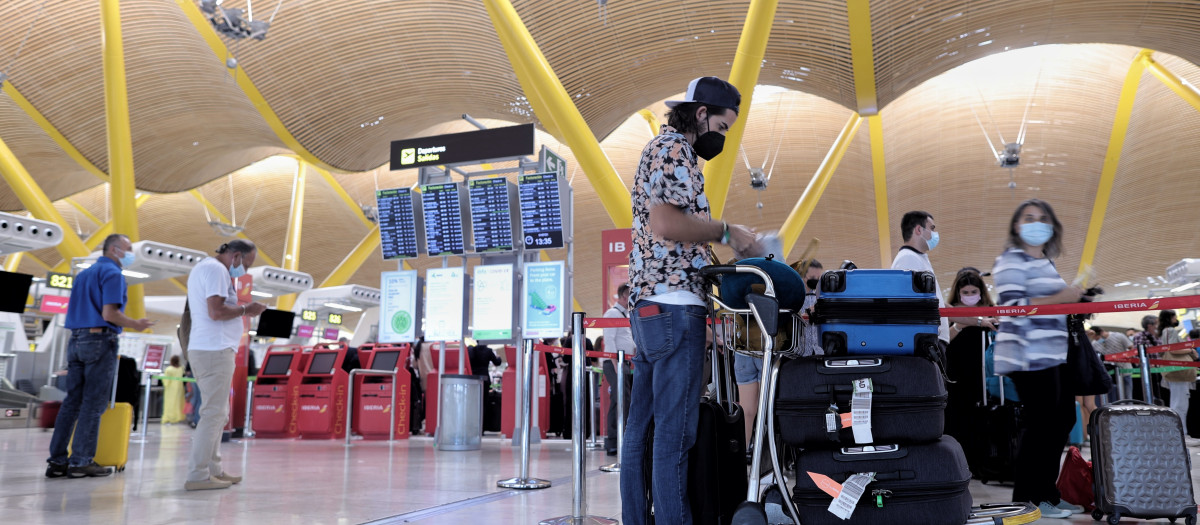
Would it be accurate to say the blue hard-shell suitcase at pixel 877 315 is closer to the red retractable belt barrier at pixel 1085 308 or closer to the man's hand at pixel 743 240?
the man's hand at pixel 743 240

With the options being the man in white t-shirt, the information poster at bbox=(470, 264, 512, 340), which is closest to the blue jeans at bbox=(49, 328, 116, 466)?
the man in white t-shirt

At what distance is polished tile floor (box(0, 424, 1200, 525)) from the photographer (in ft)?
12.3

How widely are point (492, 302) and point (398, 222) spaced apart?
2019 millimetres

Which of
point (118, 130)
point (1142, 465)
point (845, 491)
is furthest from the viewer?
point (118, 130)

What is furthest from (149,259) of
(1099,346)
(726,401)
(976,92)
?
(976,92)

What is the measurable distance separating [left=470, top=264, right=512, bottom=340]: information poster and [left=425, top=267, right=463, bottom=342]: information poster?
21cm

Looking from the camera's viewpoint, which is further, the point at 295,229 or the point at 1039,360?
the point at 295,229

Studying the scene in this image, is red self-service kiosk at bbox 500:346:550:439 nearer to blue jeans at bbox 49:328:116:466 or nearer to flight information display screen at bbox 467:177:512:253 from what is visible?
flight information display screen at bbox 467:177:512:253

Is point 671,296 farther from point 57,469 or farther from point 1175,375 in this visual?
point 1175,375

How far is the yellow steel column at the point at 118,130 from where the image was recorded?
13.4 m

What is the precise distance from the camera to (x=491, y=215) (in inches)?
383

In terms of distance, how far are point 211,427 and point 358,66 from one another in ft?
47.9

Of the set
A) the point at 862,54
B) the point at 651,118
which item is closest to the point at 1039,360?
the point at 862,54

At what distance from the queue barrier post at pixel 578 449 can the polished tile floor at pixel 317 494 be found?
0.21 meters
